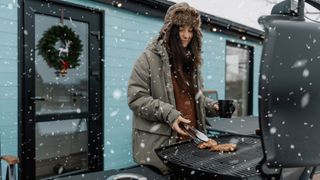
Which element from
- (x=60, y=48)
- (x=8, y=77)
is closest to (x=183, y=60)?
(x=8, y=77)

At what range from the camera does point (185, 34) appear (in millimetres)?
2020

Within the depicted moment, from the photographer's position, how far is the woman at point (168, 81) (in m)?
2.00

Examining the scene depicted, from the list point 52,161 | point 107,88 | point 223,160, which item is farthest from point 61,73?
point 223,160

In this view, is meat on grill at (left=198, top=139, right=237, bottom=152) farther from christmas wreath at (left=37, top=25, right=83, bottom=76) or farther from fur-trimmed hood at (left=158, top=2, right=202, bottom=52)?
christmas wreath at (left=37, top=25, right=83, bottom=76)

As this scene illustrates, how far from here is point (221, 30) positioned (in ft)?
27.2

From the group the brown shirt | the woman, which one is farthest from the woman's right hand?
the brown shirt

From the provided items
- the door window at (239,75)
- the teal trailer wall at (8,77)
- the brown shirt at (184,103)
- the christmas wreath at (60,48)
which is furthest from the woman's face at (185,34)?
the door window at (239,75)

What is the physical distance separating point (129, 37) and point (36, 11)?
A: 1.74 meters

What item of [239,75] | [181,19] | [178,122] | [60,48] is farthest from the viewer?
[239,75]

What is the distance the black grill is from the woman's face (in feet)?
1.96

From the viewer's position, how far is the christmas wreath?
4.61 meters

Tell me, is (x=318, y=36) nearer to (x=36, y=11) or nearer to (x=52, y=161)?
(x=36, y=11)

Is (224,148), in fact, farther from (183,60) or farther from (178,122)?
(183,60)

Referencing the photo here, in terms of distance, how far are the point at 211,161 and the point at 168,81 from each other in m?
0.74
